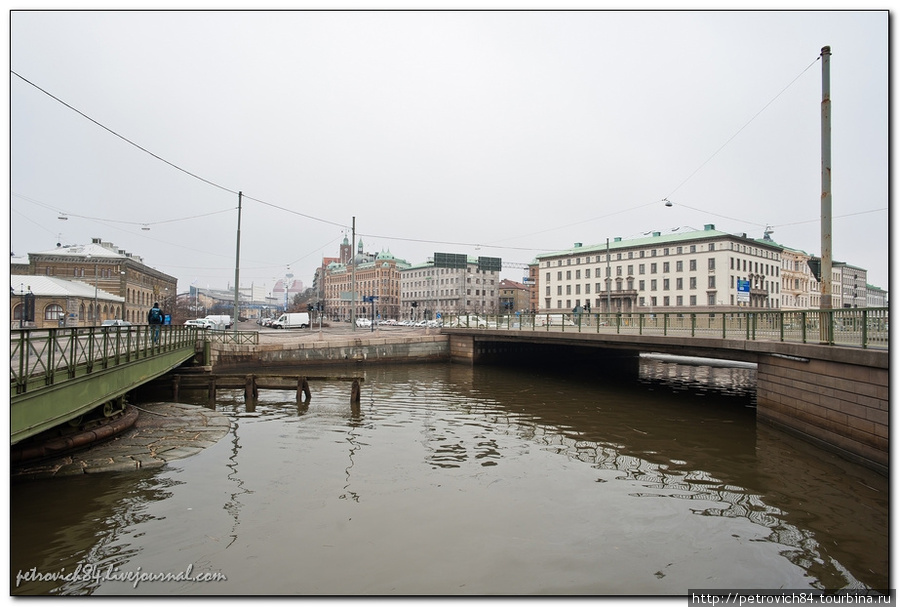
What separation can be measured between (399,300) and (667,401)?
451 ft

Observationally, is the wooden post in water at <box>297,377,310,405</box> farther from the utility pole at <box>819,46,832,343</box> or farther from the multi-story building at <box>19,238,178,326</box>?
the multi-story building at <box>19,238,178,326</box>

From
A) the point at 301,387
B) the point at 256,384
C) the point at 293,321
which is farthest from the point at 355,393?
the point at 293,321

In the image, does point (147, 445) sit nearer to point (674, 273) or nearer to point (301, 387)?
point (301, 387)

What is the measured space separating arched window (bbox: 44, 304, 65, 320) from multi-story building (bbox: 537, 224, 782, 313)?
215 feet

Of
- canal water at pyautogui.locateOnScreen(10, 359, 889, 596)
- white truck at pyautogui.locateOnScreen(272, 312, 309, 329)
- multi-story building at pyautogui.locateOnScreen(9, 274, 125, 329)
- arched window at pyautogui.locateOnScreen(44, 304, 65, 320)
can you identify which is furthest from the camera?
white truck at pyautogui.locateOnScreen(272, 312, 309, 329)

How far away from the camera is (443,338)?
131ft

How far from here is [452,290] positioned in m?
140

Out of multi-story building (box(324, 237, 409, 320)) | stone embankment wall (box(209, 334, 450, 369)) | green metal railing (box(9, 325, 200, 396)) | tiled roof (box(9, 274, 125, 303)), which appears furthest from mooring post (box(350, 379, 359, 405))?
multi-story building (box(324, 237, 409, 320))

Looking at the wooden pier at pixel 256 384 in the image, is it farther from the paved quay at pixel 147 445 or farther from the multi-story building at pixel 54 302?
the multi-story building at pixel 54 302

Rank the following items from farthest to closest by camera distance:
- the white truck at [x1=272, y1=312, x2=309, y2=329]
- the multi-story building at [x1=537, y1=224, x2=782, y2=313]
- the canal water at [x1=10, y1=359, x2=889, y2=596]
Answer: the multi-story building at [x1=537, y1=224, x2=782, y2=313] → the white truck at [x1=272, y1=312, x2=309, y2=329] → the canal water at [x1=10, y1=359, x2=889, y2=596]

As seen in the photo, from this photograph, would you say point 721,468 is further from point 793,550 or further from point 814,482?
point 793,550

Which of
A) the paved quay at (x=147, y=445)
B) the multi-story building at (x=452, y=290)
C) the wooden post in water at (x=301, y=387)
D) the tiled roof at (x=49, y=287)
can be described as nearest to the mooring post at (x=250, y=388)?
the wooden post in water at (x=301, y=387)

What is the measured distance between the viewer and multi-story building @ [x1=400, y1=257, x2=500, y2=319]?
445 feet

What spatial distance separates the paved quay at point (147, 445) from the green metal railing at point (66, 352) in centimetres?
196
